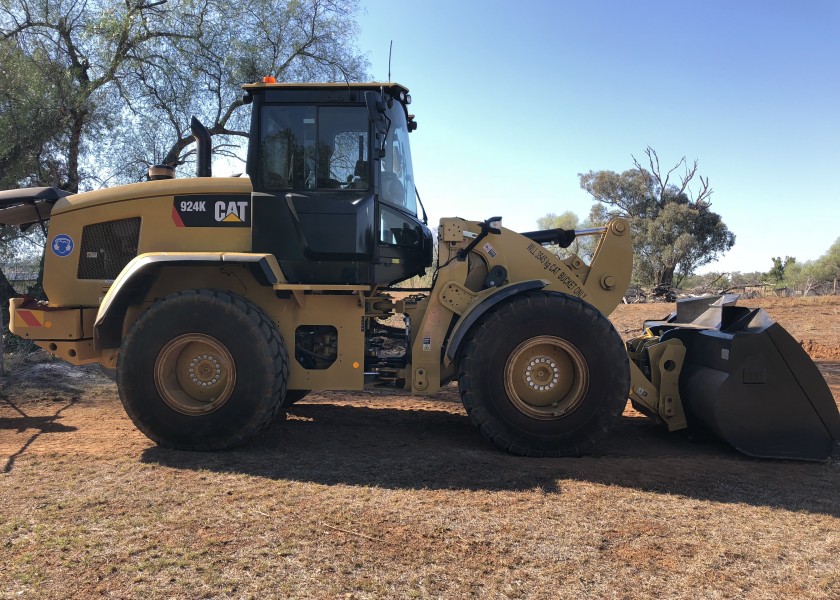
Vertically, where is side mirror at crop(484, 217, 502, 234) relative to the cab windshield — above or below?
below

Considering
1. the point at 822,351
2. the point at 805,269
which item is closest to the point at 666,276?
the point at 805,269

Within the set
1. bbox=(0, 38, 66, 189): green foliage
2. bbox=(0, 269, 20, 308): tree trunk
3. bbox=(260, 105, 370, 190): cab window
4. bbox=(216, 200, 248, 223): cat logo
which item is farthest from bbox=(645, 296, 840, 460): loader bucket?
bbox=(0, 38, 66, 189): green foliage

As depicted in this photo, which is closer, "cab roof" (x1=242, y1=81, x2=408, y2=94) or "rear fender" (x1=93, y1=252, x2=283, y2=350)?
"rear fender" (x1=93, y1=252, x2=283, y2=350)

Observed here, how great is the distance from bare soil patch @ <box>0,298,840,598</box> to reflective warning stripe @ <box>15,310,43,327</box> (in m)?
1.08

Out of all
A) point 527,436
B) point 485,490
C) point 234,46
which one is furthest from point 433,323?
point 234,46

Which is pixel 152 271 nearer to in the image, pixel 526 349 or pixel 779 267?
pixel 526 349

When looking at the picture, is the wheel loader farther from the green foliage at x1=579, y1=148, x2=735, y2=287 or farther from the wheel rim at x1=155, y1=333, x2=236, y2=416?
the green foliage at x1=579, y1=148, x2=735, y2=287

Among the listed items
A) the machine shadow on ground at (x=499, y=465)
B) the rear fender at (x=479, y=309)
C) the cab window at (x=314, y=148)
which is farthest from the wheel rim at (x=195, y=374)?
the rear fender at (x=479, y=309)

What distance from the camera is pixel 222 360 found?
4602 mm

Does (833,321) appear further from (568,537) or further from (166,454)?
(166,454)

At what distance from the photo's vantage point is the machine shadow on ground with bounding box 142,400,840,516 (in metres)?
3.84

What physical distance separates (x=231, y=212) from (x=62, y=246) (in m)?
1.73

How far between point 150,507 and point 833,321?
18280 millimetres

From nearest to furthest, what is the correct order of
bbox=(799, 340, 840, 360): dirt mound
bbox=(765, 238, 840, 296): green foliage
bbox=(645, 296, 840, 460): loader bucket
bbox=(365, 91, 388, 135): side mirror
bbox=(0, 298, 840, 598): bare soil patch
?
bbox=(0, 298, 840, 598): bare soil patch → bbox=(645, 296, 840, 460): loader bucket → bbox=(365, 91, 388, 135): side mirror → bbox=(799, 340, 840, 360): dirt mound → bbox=(765, 238, 840, 296): green foliage
